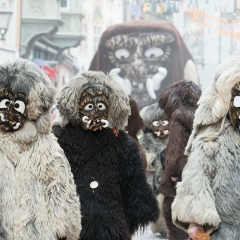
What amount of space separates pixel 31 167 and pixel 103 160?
1.01 metres

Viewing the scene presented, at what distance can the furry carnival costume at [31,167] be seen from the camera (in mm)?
6199

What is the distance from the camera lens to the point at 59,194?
6336 mm

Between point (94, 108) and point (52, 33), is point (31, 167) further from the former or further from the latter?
point (52, 33)

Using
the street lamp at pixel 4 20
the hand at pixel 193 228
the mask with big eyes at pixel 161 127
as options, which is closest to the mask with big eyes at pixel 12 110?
the hand at pixel 193 228

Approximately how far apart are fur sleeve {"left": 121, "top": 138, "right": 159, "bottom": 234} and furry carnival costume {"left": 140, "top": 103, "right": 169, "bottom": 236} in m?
4.56

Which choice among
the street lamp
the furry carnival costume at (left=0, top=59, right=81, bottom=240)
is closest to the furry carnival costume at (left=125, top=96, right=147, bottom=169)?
the furry carnival costume at (left=0, top=59, right=81, bottom=240)

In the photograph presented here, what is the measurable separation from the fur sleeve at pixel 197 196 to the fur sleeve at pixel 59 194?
78 cm

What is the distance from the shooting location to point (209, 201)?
5.84 meters

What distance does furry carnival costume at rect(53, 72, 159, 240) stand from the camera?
7074 millimetres

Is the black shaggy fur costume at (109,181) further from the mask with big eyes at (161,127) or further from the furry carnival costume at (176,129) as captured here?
the mask with big eyes at (161,127)

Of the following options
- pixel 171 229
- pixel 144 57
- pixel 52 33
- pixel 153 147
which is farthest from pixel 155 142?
pixel 52 33

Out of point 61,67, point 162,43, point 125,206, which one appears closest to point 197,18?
point 61,67

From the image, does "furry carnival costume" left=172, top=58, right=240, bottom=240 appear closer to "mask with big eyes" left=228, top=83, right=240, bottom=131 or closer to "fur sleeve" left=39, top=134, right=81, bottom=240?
"mask with big eyes" left=228, top=83, right=240, bottom=131

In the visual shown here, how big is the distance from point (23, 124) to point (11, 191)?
522 mm
